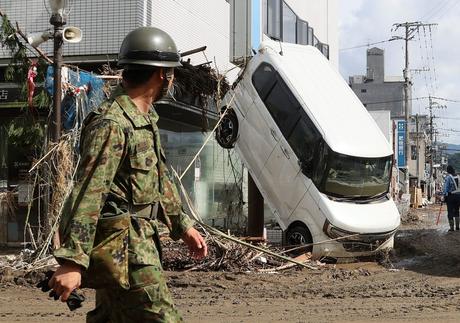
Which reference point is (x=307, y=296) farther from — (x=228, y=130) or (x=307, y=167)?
(x=228, y=130)

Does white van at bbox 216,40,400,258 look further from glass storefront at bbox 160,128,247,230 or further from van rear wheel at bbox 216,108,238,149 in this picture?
glass storefront at bbox 160,128,247,230

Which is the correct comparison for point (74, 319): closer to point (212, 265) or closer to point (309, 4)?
point (212, 265)

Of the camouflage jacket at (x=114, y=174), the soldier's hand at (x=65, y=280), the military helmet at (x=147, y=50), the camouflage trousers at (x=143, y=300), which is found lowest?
the camouflage trousers at (x=143, y=300)

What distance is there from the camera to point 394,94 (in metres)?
80.9

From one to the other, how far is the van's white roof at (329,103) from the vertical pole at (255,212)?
97.3 inches

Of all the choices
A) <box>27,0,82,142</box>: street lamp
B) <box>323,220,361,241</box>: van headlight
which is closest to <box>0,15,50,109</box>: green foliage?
<box>27,0,82,142</box>: street lamp

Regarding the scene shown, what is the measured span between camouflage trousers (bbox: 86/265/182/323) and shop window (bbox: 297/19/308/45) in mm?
18438

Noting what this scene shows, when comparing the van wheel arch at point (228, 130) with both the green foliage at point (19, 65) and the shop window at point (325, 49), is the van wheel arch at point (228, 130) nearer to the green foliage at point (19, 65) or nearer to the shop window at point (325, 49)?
the green foliage at point (19, 65)

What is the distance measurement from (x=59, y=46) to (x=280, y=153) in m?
4.57

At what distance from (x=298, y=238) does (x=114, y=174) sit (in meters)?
8.48

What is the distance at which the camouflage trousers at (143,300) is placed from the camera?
9.09ft

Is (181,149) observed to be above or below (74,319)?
above

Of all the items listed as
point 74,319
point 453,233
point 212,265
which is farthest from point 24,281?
point 453,233

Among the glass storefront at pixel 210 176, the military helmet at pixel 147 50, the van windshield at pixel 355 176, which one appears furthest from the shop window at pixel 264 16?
the military helmet at pixel 147 50
